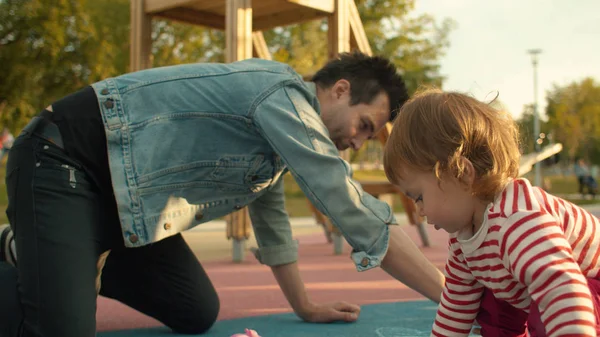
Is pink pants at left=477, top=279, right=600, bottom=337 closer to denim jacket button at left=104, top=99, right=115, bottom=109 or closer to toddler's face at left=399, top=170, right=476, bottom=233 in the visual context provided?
toddler's face at left=399, top=170, right=476, bottom=233

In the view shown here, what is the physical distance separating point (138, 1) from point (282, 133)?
312 centimetres

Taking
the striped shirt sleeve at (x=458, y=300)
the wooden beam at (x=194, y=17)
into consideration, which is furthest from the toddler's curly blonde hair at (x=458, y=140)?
the wooden beam at (x=194, y=17)

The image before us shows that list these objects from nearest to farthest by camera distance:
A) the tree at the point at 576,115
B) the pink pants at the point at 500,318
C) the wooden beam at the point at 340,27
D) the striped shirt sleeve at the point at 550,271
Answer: the striped shirt sleeve at the point at 550,271
the pink pants at the point at 500,318
the wooden beam at the point at 340,27
the tree at the point at 576,115

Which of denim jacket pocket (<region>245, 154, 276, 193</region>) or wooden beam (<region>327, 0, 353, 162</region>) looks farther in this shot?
wooden beam (<region>327, 0, 353, 162</region>)

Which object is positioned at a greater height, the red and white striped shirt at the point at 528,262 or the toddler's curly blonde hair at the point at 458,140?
the toddler's curly blonde hair at the point at 458,140

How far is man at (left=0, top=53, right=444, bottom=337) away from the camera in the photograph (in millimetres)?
1773

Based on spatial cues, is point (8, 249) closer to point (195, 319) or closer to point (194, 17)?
point (195, 319)

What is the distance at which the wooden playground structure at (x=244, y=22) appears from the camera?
4.05m

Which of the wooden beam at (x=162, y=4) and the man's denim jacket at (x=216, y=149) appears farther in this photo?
the wooden beam at (x=162, y=4)

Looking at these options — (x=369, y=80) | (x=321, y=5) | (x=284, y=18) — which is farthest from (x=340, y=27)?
(x=369, y=80)

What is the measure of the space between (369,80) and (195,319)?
108 centimetres

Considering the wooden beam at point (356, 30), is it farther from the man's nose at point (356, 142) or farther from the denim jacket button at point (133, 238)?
the denim jacket button at point (133, 238)

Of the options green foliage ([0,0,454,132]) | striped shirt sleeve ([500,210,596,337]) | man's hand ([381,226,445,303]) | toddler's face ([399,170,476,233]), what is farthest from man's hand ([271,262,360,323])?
green foliage ([0,0,454,132])

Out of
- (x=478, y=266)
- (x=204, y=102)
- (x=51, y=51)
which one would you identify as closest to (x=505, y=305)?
(x=478, y=266)
